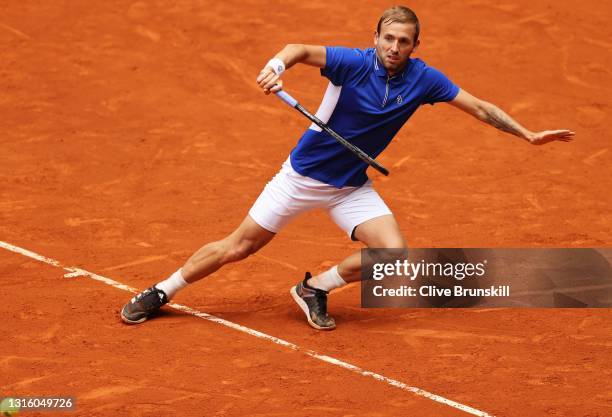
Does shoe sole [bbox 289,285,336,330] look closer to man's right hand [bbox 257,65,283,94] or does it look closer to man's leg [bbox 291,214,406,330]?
man's leg [bbox 291,214,406,330]

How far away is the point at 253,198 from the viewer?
10688 millimetres

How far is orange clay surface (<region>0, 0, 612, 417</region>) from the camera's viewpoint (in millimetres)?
7246

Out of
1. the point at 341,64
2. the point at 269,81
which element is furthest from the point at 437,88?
the point at 269,81

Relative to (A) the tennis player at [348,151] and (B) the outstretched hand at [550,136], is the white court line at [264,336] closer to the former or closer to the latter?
(A) the tennis player at [348,151]

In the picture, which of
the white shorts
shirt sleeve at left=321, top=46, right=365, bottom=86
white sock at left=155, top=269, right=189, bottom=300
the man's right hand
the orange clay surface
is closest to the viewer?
the man's right hand

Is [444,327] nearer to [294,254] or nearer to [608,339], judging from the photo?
[608,339]

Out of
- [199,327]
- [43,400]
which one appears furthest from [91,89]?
[43,400]

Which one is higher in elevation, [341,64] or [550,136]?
[341,64]

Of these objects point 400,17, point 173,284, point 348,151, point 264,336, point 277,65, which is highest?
point 400,17

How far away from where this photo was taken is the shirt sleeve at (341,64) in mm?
7496

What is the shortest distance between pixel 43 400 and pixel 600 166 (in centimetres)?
687

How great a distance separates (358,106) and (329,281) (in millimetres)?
1346

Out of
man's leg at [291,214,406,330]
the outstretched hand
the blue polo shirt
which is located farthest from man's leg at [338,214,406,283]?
the outstretched hand

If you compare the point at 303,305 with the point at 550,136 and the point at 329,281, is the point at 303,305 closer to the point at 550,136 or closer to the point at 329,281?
the point at 329,281
